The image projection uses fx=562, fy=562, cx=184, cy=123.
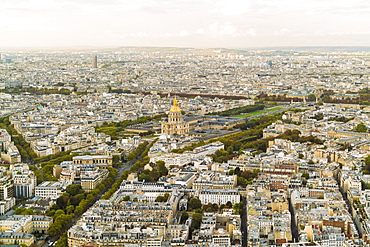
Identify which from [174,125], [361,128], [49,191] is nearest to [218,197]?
[49,191]

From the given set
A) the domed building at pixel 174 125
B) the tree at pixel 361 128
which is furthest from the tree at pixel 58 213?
the tree at pixel 361 128

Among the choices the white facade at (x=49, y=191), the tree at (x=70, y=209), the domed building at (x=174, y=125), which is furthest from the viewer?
the domed building at (x=174, y=125)

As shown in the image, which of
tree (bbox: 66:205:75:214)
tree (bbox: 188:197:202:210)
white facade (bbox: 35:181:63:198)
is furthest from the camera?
white facade (bbox: 35:181:63:198)

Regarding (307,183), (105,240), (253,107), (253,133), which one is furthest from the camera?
(253,107)

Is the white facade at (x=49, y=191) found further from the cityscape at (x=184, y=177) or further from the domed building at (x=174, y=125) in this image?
the domed building at (x=174, y=125)

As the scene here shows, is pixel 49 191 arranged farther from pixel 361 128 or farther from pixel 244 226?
pixel 361 128

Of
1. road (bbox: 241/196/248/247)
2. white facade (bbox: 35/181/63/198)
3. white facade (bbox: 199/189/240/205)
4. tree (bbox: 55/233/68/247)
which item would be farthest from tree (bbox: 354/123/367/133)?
tree (bbox: 55/233/68/247)

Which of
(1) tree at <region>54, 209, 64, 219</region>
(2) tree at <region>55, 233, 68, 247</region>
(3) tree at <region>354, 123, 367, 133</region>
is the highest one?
(3) tree at <region>354, 123, 367, 133</region>

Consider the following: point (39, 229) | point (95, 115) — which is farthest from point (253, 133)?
point (39, 229)

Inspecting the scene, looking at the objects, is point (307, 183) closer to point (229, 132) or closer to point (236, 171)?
point (236, 171)

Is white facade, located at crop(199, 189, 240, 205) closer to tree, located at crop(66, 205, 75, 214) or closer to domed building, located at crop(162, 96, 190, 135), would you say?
tree, located at crop(66, 205, 75, 214)

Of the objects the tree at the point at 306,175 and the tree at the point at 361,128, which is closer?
the tree at the point at 306,175
